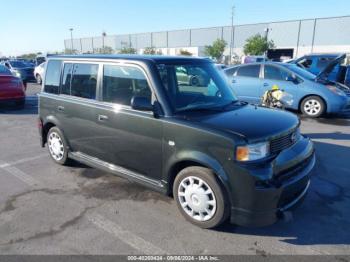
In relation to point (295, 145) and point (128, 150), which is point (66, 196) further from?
point (295, 145)

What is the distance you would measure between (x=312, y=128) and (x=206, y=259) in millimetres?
6140

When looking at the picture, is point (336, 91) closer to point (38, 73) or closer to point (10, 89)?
point (10, 89)

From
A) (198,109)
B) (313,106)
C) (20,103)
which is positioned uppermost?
(198,109)

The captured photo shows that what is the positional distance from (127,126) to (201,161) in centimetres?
117

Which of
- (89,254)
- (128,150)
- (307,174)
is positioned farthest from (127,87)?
(307,174)

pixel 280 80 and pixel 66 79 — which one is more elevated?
pixel 66 79

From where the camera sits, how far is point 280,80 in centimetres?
956

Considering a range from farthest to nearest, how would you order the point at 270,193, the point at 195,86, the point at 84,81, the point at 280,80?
the point at 280,80 < the point at 84,81 < the point at 195,86 < the point at 270,193

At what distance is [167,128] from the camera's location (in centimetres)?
343

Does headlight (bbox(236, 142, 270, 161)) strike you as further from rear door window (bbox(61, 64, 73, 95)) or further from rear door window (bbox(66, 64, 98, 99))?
rear door window (bbox(61, 64, 73, 95))

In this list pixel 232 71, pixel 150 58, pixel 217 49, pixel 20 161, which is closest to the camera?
pixel 150 58

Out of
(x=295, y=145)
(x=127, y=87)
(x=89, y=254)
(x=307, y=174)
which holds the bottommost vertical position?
(x=89, y=254)

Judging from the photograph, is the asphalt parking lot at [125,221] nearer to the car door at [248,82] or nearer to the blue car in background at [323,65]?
the car door at [248,82]

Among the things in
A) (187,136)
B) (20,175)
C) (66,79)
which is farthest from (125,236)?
(66,79)
